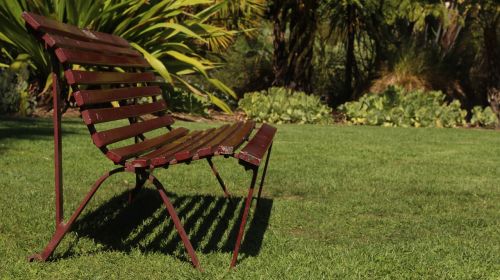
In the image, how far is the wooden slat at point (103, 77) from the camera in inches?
127

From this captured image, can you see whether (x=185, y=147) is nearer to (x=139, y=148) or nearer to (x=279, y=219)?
(x=139, y=148)

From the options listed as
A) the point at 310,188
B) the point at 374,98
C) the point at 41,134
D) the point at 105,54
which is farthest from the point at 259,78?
the point at 105,54

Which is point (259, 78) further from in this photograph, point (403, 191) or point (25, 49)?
point (403, 191)

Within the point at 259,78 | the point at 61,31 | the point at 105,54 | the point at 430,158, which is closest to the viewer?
the point at 61,31

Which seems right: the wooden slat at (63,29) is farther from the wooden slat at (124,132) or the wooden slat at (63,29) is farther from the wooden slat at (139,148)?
the wooden slat at (139,148)

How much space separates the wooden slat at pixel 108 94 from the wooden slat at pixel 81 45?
9.9 inches

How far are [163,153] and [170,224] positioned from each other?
0.79m

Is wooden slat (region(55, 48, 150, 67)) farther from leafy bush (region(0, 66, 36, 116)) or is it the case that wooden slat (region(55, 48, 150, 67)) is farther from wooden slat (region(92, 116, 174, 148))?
leafy bush (region(0, 66, 36, 116))

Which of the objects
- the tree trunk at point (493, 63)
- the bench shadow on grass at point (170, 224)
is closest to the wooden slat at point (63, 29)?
the bench shadow on grass at point (170, 224)

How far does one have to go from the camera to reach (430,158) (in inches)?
283

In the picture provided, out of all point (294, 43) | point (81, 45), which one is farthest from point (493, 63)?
point (81, 45)

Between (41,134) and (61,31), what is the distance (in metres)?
4.31

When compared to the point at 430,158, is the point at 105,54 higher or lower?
higher

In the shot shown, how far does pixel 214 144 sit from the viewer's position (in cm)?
→ 338
